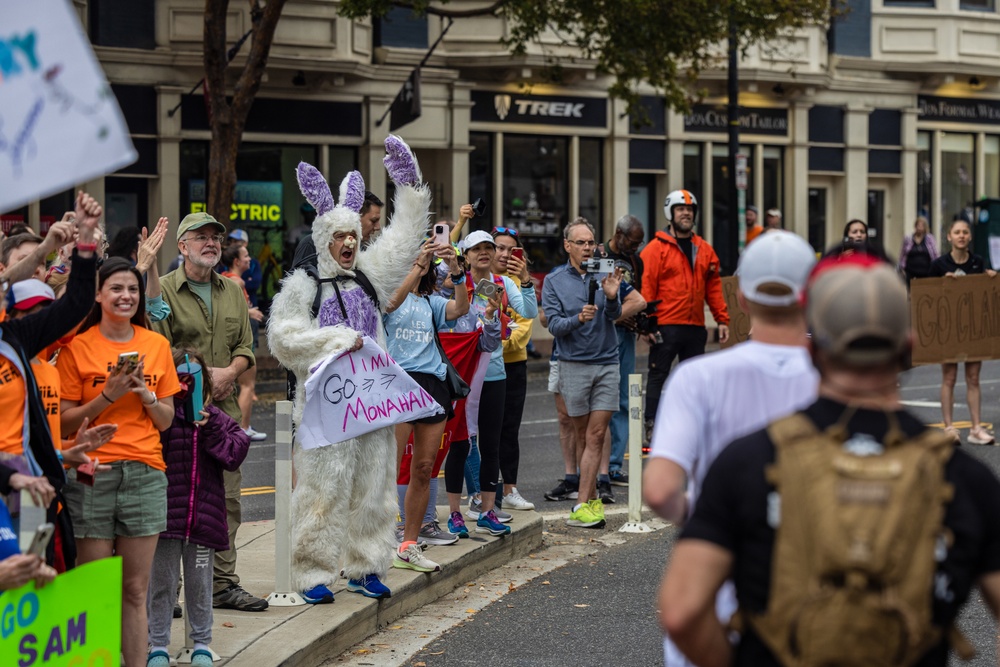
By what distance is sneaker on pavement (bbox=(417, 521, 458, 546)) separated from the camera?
8.97 m

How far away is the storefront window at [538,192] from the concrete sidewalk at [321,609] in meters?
17.4

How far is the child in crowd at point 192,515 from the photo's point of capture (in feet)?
20.3

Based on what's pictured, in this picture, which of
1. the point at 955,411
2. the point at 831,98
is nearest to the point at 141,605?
the point at 955,411

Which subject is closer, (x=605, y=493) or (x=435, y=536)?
(x=435, y=536)

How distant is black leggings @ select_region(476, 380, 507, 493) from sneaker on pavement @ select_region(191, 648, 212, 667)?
3.48m

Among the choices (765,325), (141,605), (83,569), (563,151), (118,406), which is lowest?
(141,605)

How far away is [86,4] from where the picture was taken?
21500 millimetres

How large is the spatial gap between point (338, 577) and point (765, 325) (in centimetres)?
423

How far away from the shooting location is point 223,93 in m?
19.0

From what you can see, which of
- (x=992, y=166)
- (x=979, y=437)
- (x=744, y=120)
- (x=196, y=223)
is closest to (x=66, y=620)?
(x=196, y=223)

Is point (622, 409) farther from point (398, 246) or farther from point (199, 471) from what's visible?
point (199, 471)

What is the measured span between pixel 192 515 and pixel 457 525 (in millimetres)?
3144

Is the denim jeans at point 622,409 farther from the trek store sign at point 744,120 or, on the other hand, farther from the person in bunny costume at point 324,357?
the trek store sign at point 744,120

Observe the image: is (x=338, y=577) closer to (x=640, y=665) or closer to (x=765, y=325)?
(x=640, y=665)
